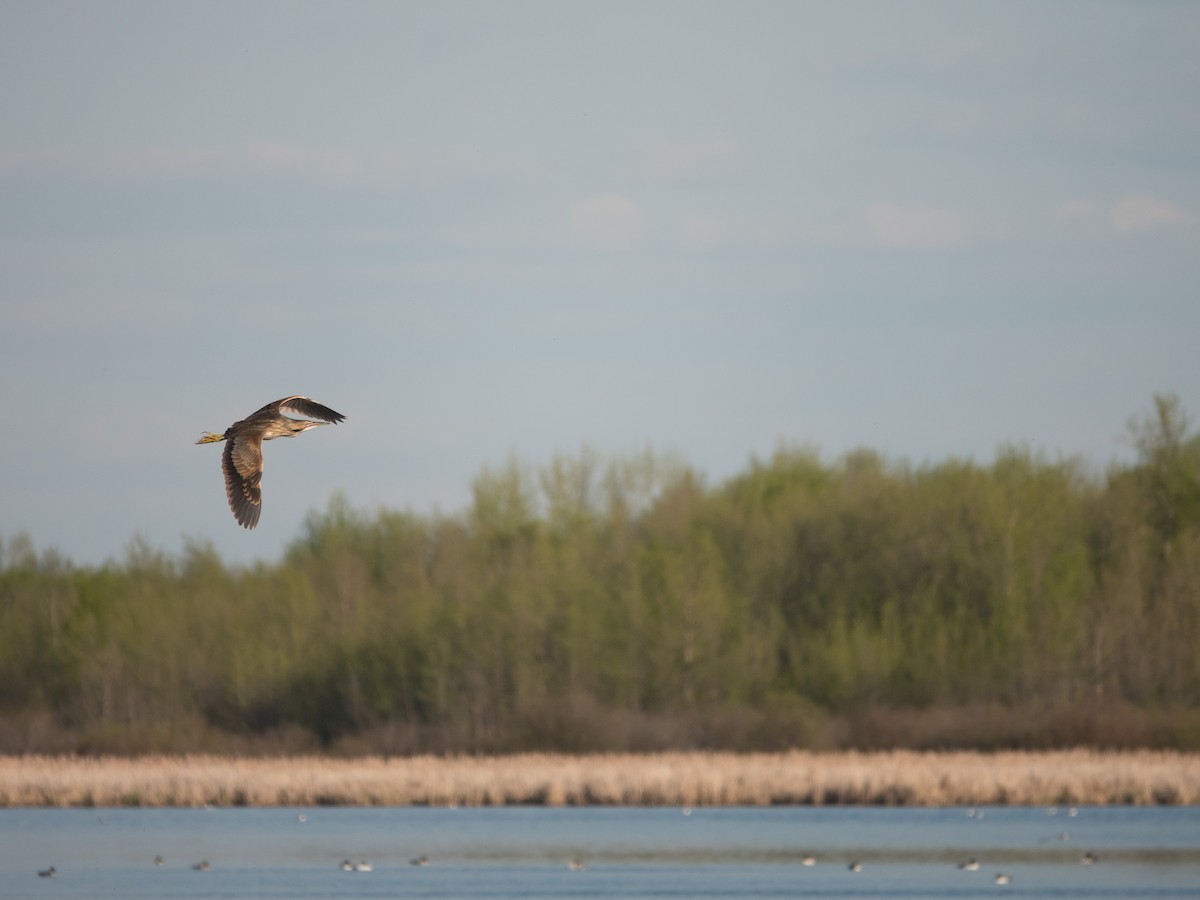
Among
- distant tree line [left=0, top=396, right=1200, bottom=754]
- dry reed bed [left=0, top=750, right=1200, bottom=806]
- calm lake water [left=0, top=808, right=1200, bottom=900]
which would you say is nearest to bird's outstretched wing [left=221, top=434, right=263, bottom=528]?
calm lake water [left=0, top=808, right=1200, bottom=900]

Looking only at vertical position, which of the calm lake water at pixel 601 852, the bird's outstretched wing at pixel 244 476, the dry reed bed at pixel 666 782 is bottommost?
the calm lake water at pixel 601 852

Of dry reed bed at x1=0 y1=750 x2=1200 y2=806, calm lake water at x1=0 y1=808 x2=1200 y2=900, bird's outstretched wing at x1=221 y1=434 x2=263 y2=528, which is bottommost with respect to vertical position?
calm lake water at x1=0 y1=808 x2=1200 y2=900

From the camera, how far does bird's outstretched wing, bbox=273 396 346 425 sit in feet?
41.1

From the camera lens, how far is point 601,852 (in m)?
27.9

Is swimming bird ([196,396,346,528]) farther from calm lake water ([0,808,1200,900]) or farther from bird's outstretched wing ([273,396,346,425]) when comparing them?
calm lake water ([0,808,1200,900])

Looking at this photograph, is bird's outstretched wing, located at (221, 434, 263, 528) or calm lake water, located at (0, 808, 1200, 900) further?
calm lake water, located at (0, 808, 1200, 900)

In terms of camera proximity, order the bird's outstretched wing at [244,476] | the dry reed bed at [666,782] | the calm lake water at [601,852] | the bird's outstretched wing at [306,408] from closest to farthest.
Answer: the bird's outstretched wing at [306,408]
the bird's outstretched wing at [244,476]
the calm lake water at [601,852]
the dry reed bed at [666,782]

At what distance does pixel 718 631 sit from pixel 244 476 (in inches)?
1255

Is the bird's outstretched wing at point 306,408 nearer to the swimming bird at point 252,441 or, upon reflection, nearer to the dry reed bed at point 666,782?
the swimming bird at point 252,441

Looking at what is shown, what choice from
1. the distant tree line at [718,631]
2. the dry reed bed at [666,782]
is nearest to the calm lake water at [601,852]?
the dry reed bed at [666,782]

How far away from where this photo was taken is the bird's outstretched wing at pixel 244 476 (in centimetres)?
1372

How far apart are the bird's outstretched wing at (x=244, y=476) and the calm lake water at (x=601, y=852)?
10596mm

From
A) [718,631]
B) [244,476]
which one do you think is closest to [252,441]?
[244,476]

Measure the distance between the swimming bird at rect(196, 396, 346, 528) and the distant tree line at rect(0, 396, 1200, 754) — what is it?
27.2 meters
